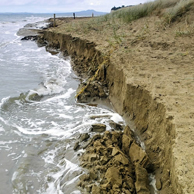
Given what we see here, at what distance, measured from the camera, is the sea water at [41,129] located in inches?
140

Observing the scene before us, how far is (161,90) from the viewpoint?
4145 mm

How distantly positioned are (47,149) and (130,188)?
2.08 m

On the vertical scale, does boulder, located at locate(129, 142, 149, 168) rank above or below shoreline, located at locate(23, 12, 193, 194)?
below

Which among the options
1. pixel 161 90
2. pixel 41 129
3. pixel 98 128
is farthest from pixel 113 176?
pixel 41 129

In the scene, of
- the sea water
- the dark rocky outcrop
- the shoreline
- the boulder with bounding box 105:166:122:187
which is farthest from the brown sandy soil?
the sea water

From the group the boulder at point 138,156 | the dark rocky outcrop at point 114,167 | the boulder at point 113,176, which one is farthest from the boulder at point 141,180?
the boulder at point 113,176

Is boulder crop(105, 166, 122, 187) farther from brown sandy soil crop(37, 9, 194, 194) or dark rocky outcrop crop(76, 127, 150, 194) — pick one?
brown sandy soil crop(37, 9, 194, 194)

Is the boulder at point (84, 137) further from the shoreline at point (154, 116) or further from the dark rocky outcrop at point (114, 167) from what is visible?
→ the shoreline at point (154, 116)

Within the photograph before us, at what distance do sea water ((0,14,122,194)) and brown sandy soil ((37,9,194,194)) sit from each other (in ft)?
3.33

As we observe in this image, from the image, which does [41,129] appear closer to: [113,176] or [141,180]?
[113,176]

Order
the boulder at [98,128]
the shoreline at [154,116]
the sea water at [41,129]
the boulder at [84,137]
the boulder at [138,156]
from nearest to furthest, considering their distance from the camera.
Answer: the shoreline at [154,116], the boulder at [138,156], the sea water at [41,129], the boulder at [84,137], the boulder at [98,128]

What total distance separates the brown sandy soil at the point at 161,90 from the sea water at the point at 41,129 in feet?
3.33

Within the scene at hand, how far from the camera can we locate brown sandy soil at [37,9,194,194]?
271 cm

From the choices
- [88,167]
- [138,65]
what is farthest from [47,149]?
[138,65]
